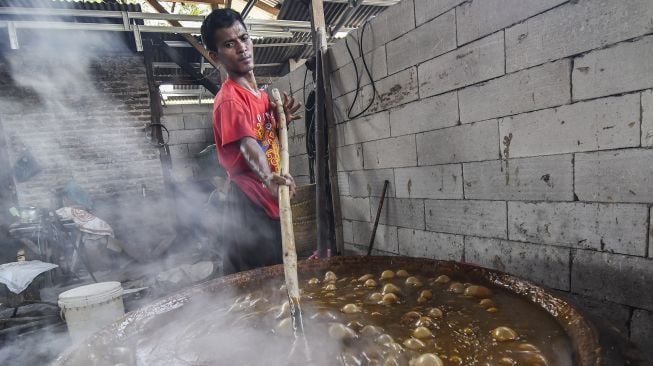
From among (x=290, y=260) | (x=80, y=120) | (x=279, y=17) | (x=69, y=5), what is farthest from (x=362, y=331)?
(x=80, y=120)

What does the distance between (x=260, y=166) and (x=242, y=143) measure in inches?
10.2

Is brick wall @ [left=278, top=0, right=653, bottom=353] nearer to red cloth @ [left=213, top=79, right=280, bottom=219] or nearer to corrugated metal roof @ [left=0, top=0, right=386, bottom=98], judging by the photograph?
red cloth @ [left=213, top=79, right=280, bottom=219]

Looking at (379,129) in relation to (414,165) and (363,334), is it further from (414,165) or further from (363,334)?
(363,334)

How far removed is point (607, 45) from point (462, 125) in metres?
1.11

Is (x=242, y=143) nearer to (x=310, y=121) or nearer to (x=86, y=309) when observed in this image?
(x=86, y=309)

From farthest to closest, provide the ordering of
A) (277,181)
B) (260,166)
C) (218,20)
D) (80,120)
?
(80,120)
(218,20)
(260,166)
(277,181)

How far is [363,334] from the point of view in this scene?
1477 mm

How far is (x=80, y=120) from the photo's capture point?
7062mm

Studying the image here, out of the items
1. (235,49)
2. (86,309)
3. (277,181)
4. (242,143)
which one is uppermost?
(235,49)

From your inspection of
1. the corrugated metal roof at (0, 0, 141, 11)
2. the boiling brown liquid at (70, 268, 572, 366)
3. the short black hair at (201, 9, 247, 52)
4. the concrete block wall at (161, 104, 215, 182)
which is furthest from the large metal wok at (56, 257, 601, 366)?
the concrete block wall at (161, 104, 215, 182)

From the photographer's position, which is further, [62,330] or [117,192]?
[117,192]

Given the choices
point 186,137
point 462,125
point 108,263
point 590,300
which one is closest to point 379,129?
point 462,125

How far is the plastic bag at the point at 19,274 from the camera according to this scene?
3871mm

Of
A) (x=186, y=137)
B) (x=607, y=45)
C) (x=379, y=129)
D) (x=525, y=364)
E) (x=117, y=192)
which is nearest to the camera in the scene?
(x=525, y=364)
